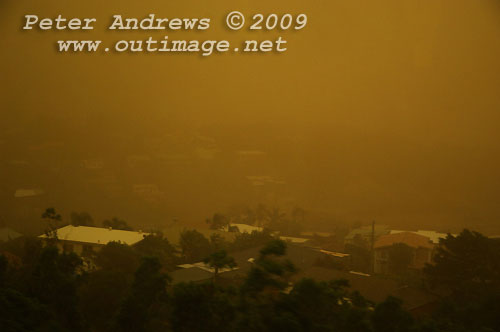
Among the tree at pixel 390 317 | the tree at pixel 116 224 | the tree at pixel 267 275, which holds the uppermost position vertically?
the tree at pixel 116 224

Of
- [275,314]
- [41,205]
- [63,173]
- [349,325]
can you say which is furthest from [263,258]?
[63,173]

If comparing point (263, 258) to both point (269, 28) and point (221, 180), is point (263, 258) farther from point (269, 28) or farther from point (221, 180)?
point (221, 180)

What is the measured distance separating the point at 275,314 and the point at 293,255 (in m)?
8.04

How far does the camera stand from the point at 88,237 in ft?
39.6

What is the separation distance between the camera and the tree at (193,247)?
36.1 feet

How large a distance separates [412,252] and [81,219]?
8.69 meters

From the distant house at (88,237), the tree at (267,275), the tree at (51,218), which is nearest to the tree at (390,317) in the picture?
the tree at (267,275)

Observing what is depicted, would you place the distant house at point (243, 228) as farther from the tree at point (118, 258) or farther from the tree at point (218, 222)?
the tree at point (118, 258)

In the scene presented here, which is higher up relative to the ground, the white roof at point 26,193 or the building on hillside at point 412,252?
the white roof at point 26,193

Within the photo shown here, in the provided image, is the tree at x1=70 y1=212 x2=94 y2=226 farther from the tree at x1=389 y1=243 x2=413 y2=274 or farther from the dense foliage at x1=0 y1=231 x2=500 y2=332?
the dense foliage at x1=0 y1=231 x2=500 y2=332

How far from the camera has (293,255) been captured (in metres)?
11.7

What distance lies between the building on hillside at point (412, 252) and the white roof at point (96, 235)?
5653 millimetres

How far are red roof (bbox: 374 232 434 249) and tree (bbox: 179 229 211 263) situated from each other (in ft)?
14.9

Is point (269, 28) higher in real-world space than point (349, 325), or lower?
higher
